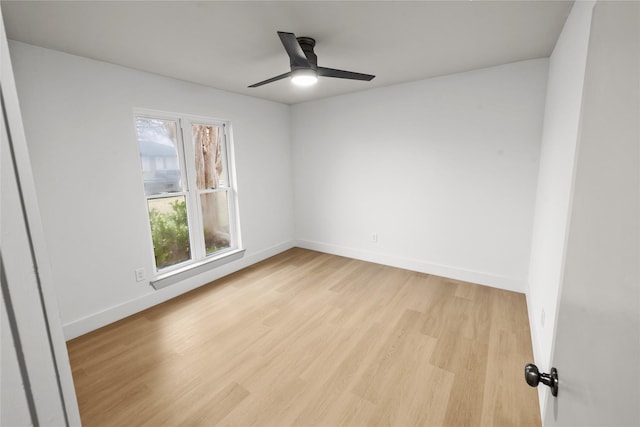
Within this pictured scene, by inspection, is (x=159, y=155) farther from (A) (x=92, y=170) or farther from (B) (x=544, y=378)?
(B) (x=544, y=378)

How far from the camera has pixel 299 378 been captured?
1.93 meters

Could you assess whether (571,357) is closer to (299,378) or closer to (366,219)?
(299,378)

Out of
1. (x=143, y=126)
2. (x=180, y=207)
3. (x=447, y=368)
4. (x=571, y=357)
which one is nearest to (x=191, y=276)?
(x=180, y=207)

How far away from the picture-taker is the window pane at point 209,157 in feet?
11.1

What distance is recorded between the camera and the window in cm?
295

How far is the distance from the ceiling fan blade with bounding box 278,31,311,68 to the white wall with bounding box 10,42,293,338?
176 centimetres

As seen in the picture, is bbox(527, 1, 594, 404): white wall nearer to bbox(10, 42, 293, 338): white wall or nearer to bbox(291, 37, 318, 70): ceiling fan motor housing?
bbox(291, 37, 318, 70): ceiling fan motor housing

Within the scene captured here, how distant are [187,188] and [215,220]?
2.01 ft

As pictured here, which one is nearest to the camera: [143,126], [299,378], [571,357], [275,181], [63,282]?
[571,357]

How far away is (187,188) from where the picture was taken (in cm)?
324

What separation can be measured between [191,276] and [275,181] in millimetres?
1855

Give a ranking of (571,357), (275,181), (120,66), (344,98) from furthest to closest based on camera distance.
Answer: (275,181) < (344,98) < (120,66) < (571,357)

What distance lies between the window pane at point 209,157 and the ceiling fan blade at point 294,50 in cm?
192

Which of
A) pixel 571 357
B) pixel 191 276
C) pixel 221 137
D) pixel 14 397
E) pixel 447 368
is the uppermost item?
pixel 221 137
